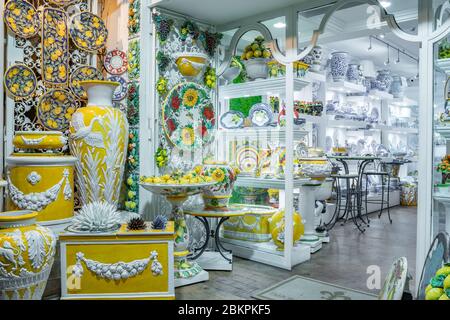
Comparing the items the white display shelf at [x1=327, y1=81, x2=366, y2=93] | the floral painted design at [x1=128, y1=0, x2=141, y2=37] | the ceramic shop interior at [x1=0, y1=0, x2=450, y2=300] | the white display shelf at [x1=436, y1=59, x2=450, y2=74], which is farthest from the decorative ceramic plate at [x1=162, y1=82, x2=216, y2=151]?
the white display shelf at [x1=327, y1=81, x2=366, y2=93]

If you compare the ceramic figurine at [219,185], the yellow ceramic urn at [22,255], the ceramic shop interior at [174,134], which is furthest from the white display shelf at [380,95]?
the yellow ceramic urn at [22,255]

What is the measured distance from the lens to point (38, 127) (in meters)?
3.70

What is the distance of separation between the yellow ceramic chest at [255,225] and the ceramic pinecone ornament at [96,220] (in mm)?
1529

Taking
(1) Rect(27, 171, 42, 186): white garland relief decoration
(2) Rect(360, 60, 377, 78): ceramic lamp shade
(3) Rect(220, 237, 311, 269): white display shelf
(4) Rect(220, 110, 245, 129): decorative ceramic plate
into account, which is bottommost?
(3) Rect(220, 237, 311, 269): white display shelf

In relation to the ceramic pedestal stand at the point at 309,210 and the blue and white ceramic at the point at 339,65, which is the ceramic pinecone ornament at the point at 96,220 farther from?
the blue and white ceramic at the point at 339,65

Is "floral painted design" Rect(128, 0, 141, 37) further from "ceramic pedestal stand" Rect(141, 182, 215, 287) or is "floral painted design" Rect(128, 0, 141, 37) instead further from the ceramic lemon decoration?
the ceramic lemon decoration

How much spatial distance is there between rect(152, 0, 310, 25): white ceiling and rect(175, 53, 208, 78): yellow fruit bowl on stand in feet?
1.43

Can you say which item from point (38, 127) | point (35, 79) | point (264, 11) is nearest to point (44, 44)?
point (35, 79)

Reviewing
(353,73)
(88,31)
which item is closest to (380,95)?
(353,73)

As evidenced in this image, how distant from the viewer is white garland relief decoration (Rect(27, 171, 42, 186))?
120 inches

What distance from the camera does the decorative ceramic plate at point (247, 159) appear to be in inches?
162

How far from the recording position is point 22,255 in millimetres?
2250

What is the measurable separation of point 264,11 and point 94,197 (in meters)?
2.28
